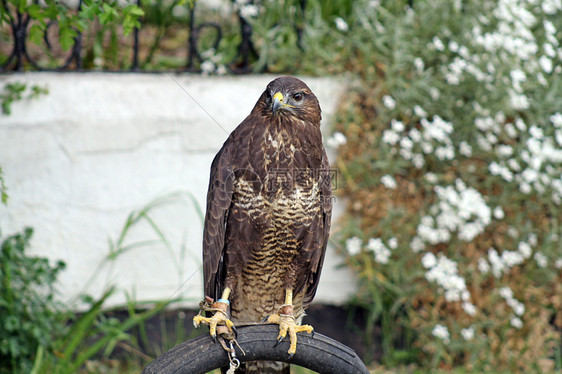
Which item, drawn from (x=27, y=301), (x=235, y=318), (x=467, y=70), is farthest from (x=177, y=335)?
(x=467, y=70)

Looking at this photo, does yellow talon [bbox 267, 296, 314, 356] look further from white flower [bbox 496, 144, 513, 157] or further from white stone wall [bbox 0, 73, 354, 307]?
white flower [bbox 496, 144, 513, 157]

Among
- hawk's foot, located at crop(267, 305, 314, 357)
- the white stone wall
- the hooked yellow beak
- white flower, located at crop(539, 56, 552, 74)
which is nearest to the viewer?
hawk's foot, located at crop(267, 305, 314, 357)

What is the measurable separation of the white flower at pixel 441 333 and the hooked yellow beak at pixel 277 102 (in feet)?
7.45

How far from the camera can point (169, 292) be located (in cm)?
398

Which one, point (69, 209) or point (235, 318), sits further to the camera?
point (69, 209)

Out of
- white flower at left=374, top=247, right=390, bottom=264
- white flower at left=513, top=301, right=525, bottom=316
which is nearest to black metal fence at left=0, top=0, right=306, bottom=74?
white flower at left=374, top=247, right=390, bottom=264

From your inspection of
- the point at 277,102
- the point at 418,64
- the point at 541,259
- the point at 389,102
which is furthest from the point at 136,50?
the point at 541,259

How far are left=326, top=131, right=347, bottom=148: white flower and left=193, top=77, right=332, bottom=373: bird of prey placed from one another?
146cm

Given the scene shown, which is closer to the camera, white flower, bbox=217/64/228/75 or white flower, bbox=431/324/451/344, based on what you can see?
white flower, bbox=431/324/451/344

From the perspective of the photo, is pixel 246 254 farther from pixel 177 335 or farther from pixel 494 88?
pixel 494 88

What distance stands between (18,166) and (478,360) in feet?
10.2

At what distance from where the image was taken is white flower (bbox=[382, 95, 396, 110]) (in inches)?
155

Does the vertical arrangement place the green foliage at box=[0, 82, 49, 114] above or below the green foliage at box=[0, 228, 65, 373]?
above

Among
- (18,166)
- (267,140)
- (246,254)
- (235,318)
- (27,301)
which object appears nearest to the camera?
(267,140)
